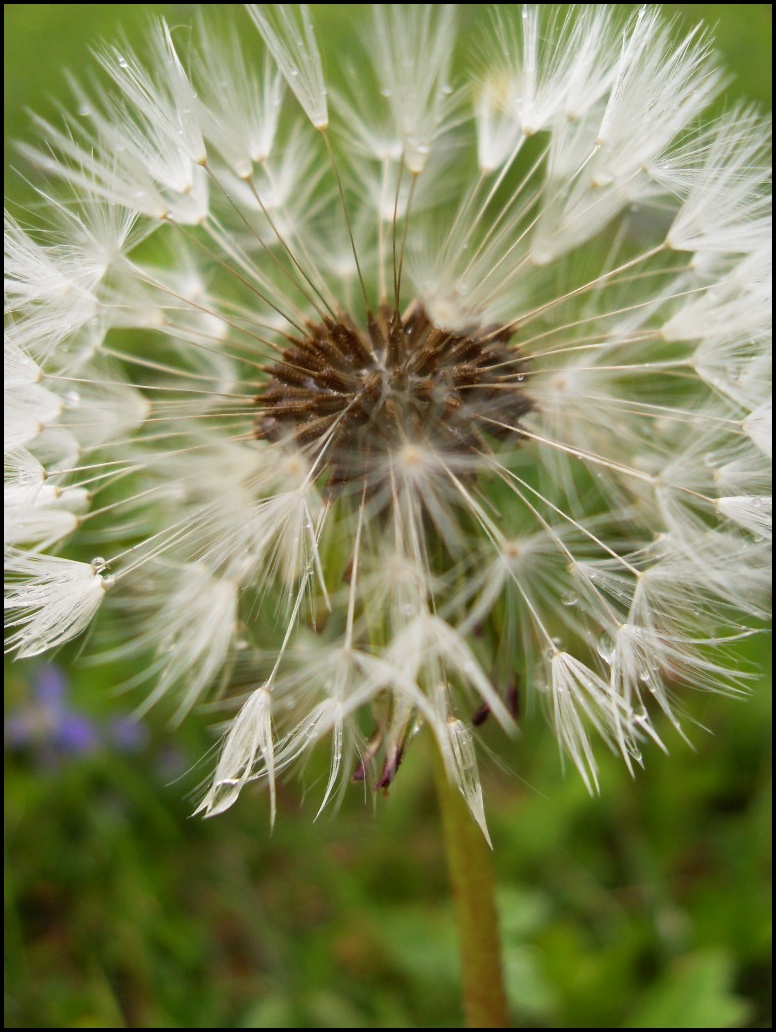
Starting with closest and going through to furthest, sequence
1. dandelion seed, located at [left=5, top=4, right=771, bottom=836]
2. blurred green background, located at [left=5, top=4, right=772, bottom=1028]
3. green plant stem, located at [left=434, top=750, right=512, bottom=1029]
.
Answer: dandelion seed, located at [left=5, top=4, right=771, bottom=836], green plant stem, located at [left=434, top=750, right=512, bottom=1029], blurred green background, located at [left=5, top=4, right=772, bottom=1028]

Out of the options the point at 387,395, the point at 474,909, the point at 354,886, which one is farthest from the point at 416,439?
the point at 354,886

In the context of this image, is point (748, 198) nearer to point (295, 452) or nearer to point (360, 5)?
point (295, 452)

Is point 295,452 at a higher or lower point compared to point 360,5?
lower

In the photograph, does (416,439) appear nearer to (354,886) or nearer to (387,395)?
(387,395)

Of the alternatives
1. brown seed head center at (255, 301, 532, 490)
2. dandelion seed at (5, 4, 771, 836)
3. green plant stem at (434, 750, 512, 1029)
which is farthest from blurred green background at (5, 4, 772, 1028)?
brown seed head center at (255, 301, 532, 490)

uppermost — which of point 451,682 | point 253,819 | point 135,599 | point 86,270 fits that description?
point 86,270

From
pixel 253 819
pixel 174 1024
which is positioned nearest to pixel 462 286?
pixel 253 819

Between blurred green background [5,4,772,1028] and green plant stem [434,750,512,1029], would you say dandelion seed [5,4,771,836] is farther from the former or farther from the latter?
blurred green background [5,4,772,1028]
